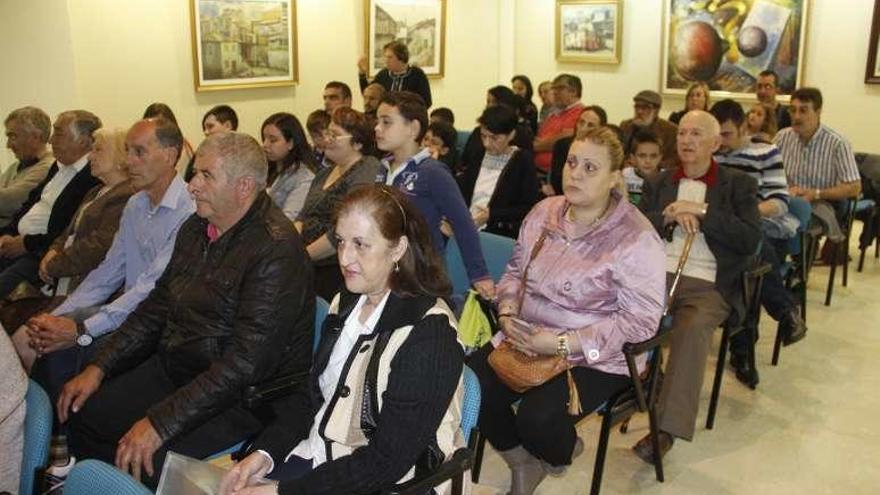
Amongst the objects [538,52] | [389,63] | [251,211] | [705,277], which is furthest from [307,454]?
[538,52]

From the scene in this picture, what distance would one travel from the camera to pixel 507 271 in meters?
2.96

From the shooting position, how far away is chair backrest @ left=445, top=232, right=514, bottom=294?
3154 mm

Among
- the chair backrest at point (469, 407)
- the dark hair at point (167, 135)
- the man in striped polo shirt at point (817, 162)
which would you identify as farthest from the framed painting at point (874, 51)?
the chair backrest at point (469, 407)

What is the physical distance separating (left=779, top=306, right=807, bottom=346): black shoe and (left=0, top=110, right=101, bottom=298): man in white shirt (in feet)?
11.7

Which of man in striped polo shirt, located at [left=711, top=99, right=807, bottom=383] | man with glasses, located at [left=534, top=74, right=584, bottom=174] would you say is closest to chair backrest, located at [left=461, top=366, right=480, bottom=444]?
man in striped polo shirt, located at [left=711, top=99, right=807, bottom=383]

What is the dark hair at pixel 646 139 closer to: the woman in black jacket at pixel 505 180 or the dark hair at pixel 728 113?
the dark hair at pixel 728 113

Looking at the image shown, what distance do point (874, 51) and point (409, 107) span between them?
5.23 m

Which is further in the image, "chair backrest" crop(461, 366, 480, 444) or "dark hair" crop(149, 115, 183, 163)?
"dark hair" crop(149, 115, 183, 163)

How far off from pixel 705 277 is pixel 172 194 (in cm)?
225

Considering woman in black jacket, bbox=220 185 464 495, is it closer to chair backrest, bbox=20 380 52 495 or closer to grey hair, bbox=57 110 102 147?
chair backrest, bbox=20 380 52 495

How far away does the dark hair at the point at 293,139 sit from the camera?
164 inches

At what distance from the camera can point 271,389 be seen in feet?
7.29

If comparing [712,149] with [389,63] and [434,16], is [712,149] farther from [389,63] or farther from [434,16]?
[434,16]

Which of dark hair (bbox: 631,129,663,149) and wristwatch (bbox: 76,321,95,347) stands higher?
dark hair (bbox: 631,129,663,149)
